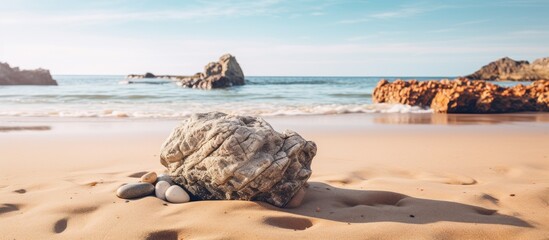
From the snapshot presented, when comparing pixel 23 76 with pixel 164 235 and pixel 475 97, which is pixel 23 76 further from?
pixel 164 235

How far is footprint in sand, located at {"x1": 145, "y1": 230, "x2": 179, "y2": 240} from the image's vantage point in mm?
3062

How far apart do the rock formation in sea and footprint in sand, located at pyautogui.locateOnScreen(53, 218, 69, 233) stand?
13.0 meters

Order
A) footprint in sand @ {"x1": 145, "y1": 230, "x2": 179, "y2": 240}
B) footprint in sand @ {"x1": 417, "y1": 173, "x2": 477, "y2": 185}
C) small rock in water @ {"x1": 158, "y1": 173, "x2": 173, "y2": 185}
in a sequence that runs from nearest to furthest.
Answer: footprint in sand @ {"x1": 145, "y1": 230, "x2": 179, "y2": 240} → small rock in water @ {"x1": 158, "y1": 173, "x2": 173, "y2": 185} → footprint in sand @ {"x1": 417, "y1": 173, "x2": 477, "y2": 185}

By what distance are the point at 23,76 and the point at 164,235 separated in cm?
6224

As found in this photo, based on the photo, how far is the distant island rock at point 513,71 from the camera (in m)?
71.3

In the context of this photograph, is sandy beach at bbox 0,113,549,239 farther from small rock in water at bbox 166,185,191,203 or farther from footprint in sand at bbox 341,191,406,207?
small rock in water at bbox 166,185,191,203

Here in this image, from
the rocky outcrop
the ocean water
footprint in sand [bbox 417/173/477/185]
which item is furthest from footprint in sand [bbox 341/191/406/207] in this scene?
the rocky outcrop

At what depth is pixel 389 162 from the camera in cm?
589

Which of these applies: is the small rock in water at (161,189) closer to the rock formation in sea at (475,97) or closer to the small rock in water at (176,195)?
the small rock in water at (176,195)

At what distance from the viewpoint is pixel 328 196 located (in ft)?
13.3

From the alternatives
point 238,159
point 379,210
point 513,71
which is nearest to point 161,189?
point 238,159

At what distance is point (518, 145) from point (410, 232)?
16.9 feet

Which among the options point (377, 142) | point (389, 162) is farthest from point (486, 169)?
point (377, 142)

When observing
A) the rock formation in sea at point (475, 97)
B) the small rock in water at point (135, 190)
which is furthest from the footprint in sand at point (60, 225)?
the rock formation in sea at point (475, 97)
